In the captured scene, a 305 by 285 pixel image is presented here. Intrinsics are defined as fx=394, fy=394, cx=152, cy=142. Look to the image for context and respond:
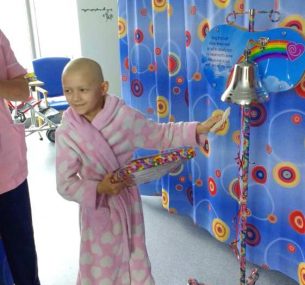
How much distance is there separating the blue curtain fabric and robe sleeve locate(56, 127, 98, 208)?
1.76 feet

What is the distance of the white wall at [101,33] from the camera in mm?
3658

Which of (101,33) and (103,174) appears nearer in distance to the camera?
(103,174)

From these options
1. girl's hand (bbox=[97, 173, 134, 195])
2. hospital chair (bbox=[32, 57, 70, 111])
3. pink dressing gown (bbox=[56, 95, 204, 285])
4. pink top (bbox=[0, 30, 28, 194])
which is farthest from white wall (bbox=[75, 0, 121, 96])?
girl's hand (bbox=[97, 173, 134, 195])

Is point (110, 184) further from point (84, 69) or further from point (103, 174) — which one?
point (84, 69)

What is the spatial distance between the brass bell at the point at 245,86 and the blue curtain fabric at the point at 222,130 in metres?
0.22

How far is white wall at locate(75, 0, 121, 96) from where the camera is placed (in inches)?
144

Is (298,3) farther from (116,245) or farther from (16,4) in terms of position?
(16,4)

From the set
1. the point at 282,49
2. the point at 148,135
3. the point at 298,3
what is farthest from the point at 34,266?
the point at 298,3

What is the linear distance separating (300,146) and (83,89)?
912 mm

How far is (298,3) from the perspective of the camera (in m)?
1.43

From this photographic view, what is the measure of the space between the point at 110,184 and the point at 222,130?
829 millimetres

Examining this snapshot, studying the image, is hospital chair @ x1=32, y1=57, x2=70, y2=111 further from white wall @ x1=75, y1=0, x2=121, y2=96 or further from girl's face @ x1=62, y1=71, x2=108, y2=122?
girl's face @ x1=62, y1=71, x2=108, y2=122

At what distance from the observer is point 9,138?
1300 millimetres

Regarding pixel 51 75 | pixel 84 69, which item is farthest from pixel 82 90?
pixel 51 75
